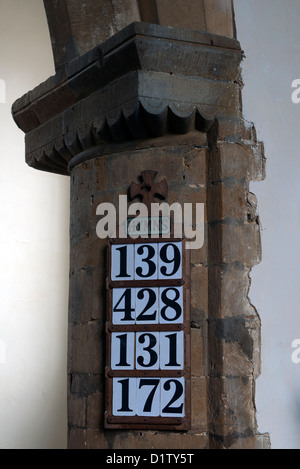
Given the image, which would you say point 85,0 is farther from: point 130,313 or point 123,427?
point 123,427

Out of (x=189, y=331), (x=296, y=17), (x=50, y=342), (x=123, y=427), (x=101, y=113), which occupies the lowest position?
(x=123, y=427)

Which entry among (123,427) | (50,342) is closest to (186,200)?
(123,427)

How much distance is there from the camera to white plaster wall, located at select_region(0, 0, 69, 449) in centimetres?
535

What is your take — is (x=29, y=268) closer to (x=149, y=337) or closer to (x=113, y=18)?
(x=113, y=18)

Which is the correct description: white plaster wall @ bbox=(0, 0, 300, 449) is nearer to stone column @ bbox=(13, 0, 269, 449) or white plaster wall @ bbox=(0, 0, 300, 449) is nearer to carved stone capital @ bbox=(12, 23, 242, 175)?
stone column @ bbox=(13, 0, 269, 449)

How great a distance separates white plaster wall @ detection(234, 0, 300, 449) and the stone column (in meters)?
0.05

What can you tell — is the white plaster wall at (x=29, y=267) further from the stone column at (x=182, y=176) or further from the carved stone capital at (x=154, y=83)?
the carved stone capital at (x=154, y=83)

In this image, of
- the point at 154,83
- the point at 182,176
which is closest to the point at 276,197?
the point at 182,176

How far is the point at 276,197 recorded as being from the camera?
303 centimetres

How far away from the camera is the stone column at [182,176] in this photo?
2.84 meters

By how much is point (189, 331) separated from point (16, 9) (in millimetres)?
3747

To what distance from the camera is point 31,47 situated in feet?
18.9

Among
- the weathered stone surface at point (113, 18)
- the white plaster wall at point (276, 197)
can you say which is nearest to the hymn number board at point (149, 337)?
the white plaster wall at point (276, 197)

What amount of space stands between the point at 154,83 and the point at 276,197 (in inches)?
25.3
